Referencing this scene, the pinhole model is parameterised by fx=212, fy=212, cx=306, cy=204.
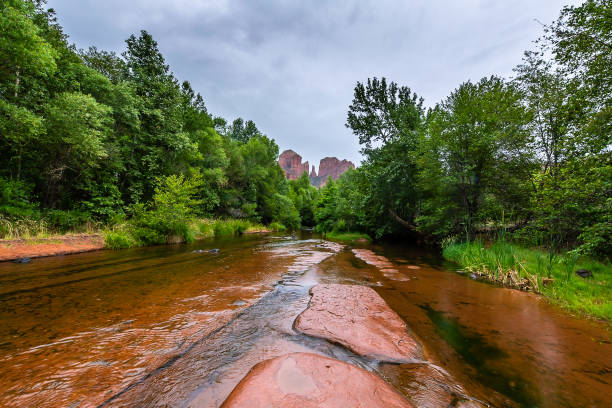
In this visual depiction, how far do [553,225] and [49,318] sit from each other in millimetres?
11658

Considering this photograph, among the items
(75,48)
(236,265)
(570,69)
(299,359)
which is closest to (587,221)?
(570,69)

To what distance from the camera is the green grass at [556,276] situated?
13.3ft

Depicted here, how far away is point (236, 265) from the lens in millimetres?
6805

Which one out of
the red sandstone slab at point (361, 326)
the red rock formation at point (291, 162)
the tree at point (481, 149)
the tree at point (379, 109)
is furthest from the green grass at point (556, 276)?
the red rock formation at point (291, 162)

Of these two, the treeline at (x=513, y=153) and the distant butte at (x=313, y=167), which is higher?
the distant butte at (x=313, y=167)

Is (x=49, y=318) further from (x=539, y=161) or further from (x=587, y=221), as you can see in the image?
(x=539, y=161)

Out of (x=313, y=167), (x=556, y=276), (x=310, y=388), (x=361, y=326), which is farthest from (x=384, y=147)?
(x=313, y=167)

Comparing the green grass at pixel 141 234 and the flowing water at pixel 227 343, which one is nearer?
the flowing water at pixel 227 343

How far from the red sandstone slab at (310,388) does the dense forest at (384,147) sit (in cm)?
592

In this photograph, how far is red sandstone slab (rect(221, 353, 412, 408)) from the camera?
138 centimetres

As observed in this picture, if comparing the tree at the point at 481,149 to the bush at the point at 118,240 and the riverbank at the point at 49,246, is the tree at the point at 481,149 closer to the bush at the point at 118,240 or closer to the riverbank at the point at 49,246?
the bush at the point at 118,240

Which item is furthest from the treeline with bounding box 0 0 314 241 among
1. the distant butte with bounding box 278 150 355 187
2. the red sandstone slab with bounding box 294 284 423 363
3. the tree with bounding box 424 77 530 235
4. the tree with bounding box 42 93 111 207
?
the distant butte with bounding box 278 150 355 187

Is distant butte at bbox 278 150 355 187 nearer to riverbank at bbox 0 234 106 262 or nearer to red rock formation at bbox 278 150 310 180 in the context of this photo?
red rock formation at bbox 278 150 310 180


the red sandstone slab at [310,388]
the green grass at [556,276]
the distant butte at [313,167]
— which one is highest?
the distant butte at [313,167]
